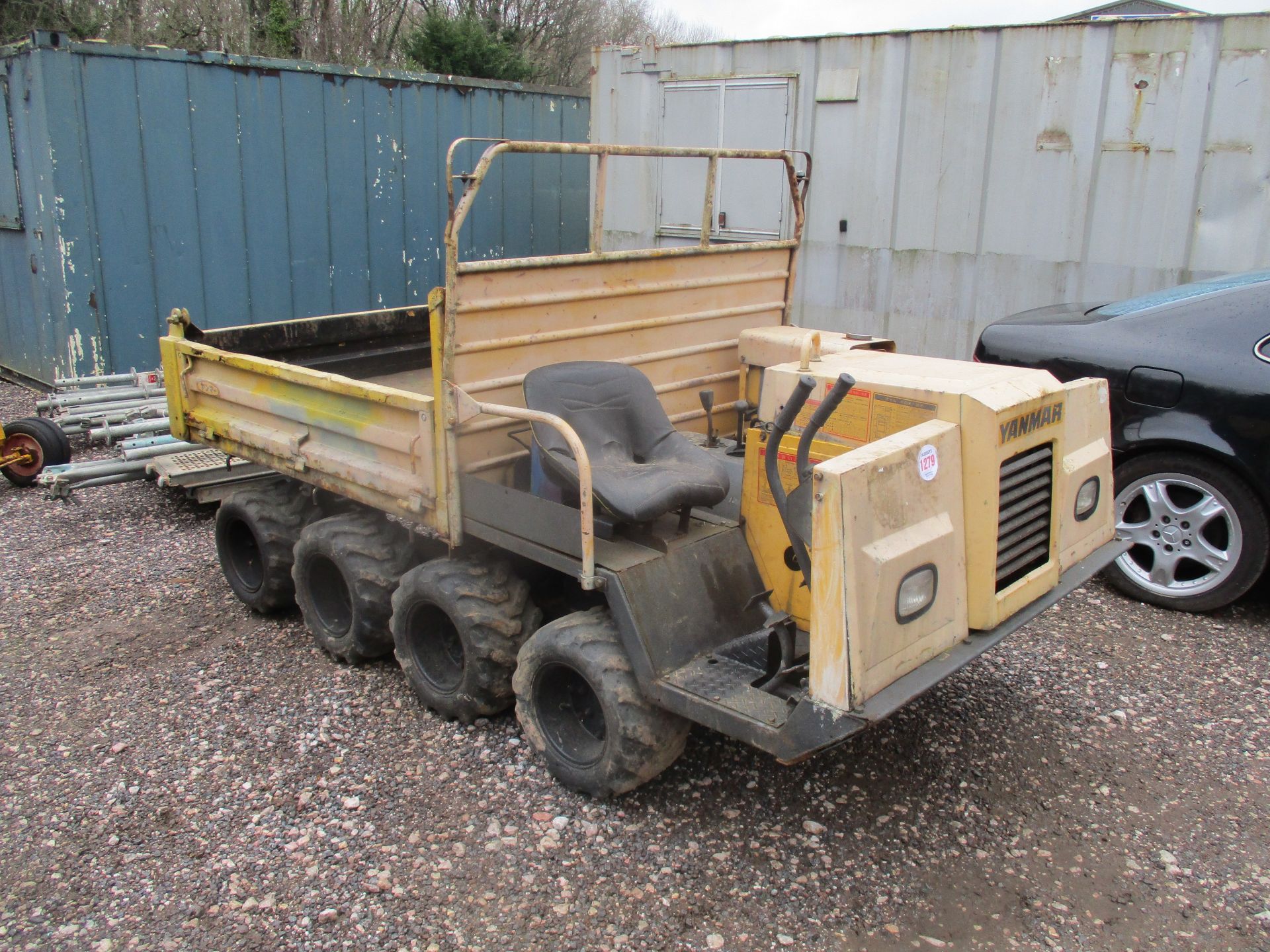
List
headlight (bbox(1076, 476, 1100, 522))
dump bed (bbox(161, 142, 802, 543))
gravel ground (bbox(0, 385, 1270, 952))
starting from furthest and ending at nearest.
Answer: dump bed (bbox(161, 142, 802, 543))
headlight (bbox(1076, 476, 1100, 522))
gravel ground (bbox(0, 385, 1270, 952))

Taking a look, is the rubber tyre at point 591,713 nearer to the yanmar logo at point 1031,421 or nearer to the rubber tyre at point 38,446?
the yanmar logo at point 1031,421

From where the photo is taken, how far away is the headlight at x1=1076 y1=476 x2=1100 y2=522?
3.72 metres

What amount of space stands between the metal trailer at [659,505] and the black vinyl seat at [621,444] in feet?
0.04

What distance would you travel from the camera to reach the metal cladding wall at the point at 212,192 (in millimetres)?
8102

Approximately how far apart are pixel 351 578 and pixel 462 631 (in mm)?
749

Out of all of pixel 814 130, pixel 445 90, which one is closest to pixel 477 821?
pixel 814 130

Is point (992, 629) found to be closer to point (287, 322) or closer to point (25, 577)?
point (287, 322)

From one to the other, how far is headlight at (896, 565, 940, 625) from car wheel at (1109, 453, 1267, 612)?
248 cm

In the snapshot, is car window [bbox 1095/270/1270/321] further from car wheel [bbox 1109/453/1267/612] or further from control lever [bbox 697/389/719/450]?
control lever [bbox 697/389/719/450]

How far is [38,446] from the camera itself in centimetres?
684

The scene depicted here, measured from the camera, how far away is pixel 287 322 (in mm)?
5523

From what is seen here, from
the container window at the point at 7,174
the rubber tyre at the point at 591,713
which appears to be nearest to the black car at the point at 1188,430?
the rubber tyre at the point at 591,713

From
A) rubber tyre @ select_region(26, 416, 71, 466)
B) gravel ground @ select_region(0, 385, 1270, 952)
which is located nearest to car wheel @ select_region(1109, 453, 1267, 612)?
gravel ground @ select_region(0, 385, 1270, 952)

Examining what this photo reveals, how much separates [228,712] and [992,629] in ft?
9.64
